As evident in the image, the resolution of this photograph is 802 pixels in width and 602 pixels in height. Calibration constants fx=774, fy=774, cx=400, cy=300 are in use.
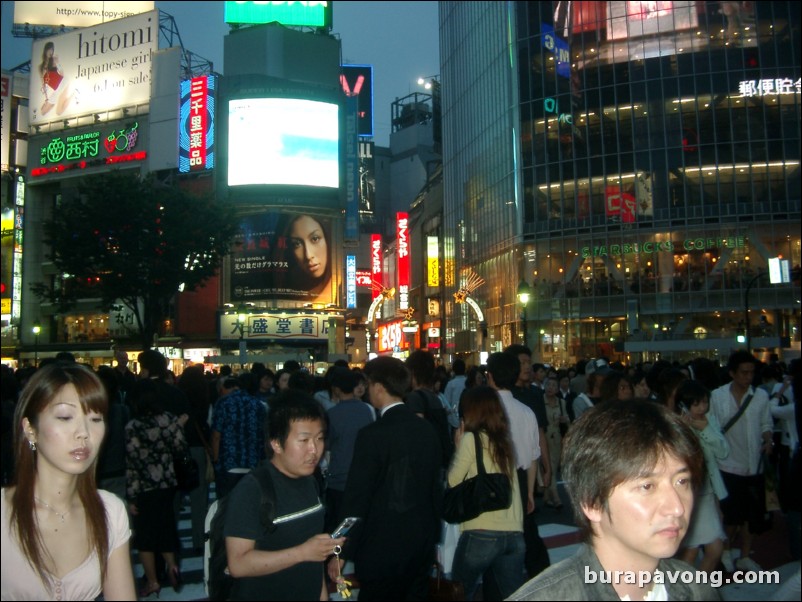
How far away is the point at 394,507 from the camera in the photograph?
4.54 meters

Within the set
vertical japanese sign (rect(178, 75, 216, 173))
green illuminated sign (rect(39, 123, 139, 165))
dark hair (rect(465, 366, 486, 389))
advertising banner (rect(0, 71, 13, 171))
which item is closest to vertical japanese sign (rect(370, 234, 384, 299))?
vertical japanese sign (rect(178, 75, 216, 173))

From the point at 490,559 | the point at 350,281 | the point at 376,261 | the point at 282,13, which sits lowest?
the point at 490,559

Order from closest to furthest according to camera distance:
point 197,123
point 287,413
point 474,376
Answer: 1. point 287,413
2. point 474,376
3. point 197,123

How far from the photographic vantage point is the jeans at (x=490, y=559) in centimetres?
510

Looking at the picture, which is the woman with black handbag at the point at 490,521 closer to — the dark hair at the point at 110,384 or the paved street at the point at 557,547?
the paved street at the point at 557,547

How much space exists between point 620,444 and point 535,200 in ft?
156

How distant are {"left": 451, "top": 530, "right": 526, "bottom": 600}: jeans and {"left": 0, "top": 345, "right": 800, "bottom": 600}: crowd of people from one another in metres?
0.01

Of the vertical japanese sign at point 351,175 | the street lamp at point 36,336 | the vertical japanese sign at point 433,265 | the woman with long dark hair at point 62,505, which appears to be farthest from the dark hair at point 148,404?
the vertical japanese sign at point 433,265

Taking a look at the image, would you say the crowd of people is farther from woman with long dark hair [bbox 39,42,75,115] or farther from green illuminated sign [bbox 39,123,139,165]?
woman with long dark hair [bbox 39,42,75,115]

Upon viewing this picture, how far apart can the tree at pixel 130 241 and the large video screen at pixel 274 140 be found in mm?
18359

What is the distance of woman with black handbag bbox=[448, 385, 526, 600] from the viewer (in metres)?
5.11

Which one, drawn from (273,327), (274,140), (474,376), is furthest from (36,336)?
(474,376)

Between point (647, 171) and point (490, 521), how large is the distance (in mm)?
43495

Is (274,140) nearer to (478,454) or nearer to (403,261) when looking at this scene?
(403,261)
